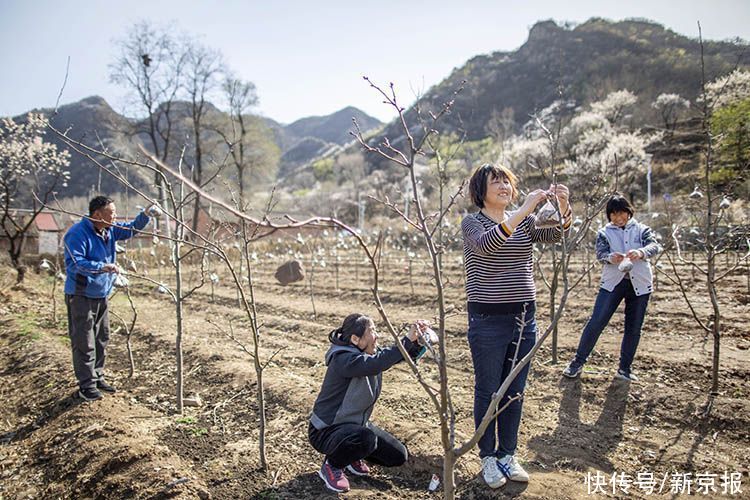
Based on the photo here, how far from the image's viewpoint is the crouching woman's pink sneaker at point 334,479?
2.22 m

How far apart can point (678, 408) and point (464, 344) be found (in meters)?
2.35

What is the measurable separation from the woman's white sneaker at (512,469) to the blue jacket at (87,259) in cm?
296

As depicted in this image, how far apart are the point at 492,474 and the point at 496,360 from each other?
555mm

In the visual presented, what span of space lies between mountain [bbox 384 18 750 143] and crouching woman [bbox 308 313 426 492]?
157ft

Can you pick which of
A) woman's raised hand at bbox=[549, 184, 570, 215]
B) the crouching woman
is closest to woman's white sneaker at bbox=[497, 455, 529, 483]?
the crouching woman

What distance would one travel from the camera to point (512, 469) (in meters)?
2.20

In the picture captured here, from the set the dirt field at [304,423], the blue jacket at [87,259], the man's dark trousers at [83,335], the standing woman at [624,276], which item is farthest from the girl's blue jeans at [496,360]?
the man's dark trousers at [83,335]

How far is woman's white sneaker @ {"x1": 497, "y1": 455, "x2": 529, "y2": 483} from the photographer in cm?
218

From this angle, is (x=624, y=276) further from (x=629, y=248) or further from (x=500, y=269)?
(x=500, y=269)

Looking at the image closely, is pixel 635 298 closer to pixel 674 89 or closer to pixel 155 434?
pixel 155 434

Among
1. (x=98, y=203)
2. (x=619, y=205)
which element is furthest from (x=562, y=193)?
(x=98, y=203)

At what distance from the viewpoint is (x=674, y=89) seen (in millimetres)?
44469

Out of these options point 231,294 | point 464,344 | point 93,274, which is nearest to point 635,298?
point 464,344

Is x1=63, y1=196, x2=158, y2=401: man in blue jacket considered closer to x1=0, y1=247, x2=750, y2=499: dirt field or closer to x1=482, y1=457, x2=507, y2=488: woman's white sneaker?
x1=0, y1=247, x2=750, y2=499: dirt field
